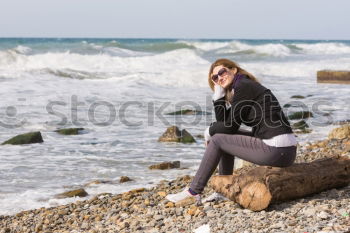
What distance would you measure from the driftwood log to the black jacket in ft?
1.43

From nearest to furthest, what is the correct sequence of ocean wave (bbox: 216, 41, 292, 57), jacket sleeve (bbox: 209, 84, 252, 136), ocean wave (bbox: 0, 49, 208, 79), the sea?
→ jacket sleeve (bbox: 209, 84, 252, 136), the sea, ocean wave (bbox: 0, 49, 208, 79), ocean wave (bbox: 216, 41, 292, 57)

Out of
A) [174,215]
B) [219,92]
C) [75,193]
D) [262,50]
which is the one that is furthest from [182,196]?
[262,50]

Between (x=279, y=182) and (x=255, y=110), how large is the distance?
77cm

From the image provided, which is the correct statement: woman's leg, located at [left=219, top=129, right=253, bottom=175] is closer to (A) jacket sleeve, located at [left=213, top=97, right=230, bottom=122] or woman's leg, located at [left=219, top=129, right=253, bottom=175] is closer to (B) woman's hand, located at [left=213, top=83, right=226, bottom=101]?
(A) jacket sleeve, located at [left=213, top=97, right=230, bottom=122]

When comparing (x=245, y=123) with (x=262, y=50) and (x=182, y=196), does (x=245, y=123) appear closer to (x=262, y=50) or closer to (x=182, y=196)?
(x=182, y=196)

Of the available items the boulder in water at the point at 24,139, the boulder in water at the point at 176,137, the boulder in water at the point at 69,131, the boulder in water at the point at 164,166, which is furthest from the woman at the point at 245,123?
the boulder in water at the point at 69,131

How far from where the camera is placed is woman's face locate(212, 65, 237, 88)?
17.6ft

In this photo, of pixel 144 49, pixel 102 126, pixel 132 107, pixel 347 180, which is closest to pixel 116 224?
pixel 347 180

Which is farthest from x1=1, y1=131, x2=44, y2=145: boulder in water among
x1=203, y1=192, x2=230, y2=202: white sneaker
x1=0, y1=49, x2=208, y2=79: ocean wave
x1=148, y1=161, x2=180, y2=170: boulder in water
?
x1=0, y1=49, x2=208, y2=79: ocean wave

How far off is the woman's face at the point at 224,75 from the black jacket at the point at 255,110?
0.09 m

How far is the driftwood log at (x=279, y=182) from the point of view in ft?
17.8

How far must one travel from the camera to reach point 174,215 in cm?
580

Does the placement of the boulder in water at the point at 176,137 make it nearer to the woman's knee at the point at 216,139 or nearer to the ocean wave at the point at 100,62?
the woman's knee at the point at 216,139

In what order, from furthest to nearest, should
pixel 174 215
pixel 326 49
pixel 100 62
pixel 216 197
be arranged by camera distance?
pixel 326 49
pixel 100 62
pixel 216 197
pixel 174 215
